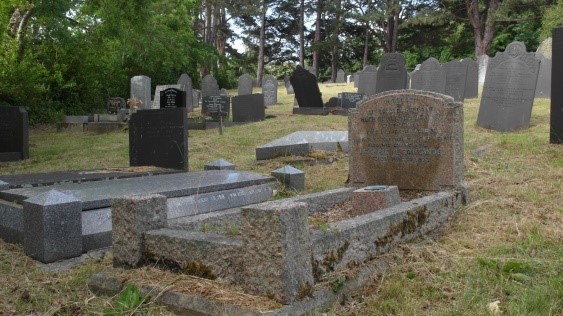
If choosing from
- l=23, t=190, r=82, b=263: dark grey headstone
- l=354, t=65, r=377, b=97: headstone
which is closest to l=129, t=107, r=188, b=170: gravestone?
l=23, t=190, r=82, b=263: dark grey headstone

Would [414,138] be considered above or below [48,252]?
above

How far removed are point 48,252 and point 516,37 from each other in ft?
→ 140

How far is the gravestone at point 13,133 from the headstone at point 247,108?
6.96 m

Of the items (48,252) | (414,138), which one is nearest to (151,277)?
(48,252)

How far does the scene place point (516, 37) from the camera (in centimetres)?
4122

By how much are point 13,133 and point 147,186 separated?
761 cm

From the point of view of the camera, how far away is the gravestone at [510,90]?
42.4 ft

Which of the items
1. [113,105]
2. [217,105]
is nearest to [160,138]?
[217,105]

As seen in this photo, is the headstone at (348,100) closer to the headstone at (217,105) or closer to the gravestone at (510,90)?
the headstone at (217,105)

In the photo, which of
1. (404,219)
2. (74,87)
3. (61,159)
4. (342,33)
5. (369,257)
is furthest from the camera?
(342,33)

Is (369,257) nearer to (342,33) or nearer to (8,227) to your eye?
(8,227)

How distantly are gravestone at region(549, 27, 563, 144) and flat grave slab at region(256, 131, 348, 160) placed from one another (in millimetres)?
3788

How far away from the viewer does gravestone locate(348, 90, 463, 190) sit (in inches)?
227

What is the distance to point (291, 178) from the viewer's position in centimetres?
773
